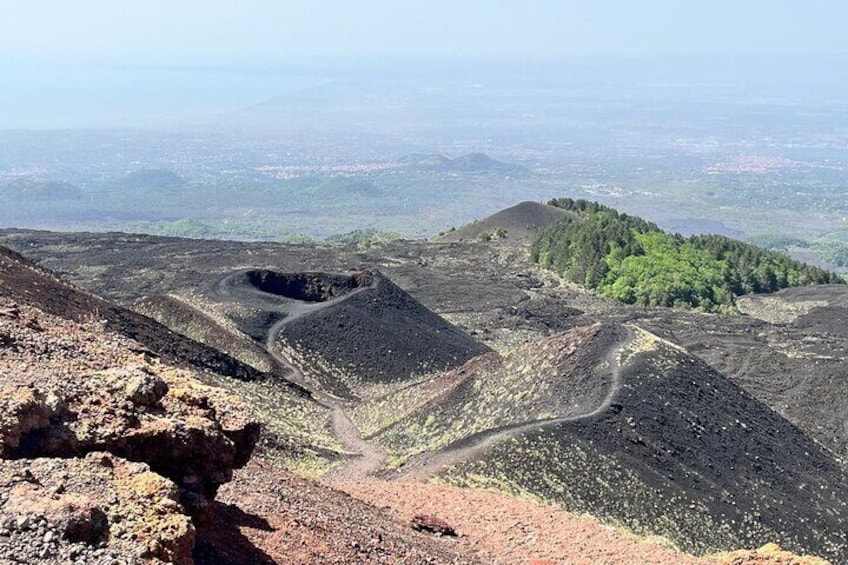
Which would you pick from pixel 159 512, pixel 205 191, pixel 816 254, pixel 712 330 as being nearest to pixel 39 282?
pixel 159 512

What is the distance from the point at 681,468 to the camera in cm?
2502

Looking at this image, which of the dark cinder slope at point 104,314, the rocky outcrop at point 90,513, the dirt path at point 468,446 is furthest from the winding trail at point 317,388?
the rocky outcrop at point 90,513

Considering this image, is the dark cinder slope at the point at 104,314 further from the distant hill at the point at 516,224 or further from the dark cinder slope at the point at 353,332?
the distant hill at the point at 516,224

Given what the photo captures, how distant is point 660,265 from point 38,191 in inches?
5706

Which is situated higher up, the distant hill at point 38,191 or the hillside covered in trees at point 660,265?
the hillside covered in trees at point 660,265

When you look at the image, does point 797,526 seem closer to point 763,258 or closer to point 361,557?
point 361,557

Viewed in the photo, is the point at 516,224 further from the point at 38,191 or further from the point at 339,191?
the point at 38,191

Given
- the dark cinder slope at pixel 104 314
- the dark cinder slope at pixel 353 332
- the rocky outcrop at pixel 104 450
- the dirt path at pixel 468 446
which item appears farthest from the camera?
the dark cinder slope at pixel 353 332

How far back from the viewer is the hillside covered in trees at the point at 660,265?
225 feet

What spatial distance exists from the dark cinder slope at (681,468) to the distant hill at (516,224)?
2412 inches

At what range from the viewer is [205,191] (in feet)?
642

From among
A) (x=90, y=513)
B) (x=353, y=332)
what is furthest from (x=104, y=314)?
(x=90, y=513)

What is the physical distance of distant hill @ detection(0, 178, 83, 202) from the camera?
177 m

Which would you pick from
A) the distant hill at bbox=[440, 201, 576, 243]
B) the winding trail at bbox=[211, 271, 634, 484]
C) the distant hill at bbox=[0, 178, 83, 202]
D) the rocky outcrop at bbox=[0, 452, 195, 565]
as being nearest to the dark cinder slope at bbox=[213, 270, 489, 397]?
the winding trail at bbox=[211, 271, 634, 484]
